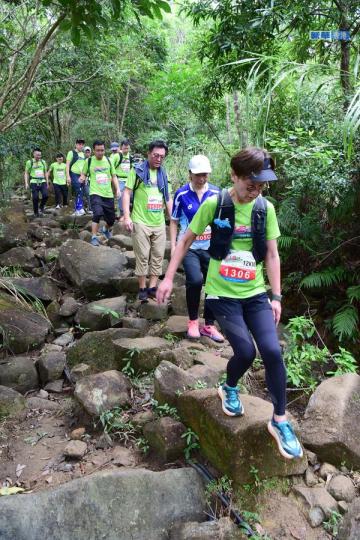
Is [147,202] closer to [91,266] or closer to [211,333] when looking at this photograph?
[211,333]

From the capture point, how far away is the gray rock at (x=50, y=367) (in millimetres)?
4633

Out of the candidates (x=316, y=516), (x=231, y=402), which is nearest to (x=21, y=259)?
(x=231, y=402)

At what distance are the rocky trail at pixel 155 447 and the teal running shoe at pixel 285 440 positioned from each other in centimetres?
14

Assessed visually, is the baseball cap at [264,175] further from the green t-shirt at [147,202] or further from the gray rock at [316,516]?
the green t-shirt at [147,202]

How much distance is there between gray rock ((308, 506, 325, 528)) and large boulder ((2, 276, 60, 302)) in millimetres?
4628

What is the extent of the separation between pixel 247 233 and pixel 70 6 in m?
1.89

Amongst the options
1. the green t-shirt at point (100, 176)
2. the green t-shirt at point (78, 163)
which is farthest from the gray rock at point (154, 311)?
the green t-shirt at point (78, 163)

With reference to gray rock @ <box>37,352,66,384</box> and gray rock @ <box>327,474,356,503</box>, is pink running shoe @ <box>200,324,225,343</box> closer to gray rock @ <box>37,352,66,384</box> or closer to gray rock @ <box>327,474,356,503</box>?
gray rock @ <box>37,352,66,384</box>

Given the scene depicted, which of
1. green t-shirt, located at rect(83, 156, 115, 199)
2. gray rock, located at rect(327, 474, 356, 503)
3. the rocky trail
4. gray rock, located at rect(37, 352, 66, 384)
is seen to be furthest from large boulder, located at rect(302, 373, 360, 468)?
green t-shirt, located at rect(83, 156, 115, 199)

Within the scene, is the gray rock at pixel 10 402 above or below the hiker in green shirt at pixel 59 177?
below

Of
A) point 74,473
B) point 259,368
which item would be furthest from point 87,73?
point 74,473

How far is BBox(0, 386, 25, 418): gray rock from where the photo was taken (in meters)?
3.90

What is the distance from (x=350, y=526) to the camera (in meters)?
2.61

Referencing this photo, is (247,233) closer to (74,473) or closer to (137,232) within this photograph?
(74,473)
